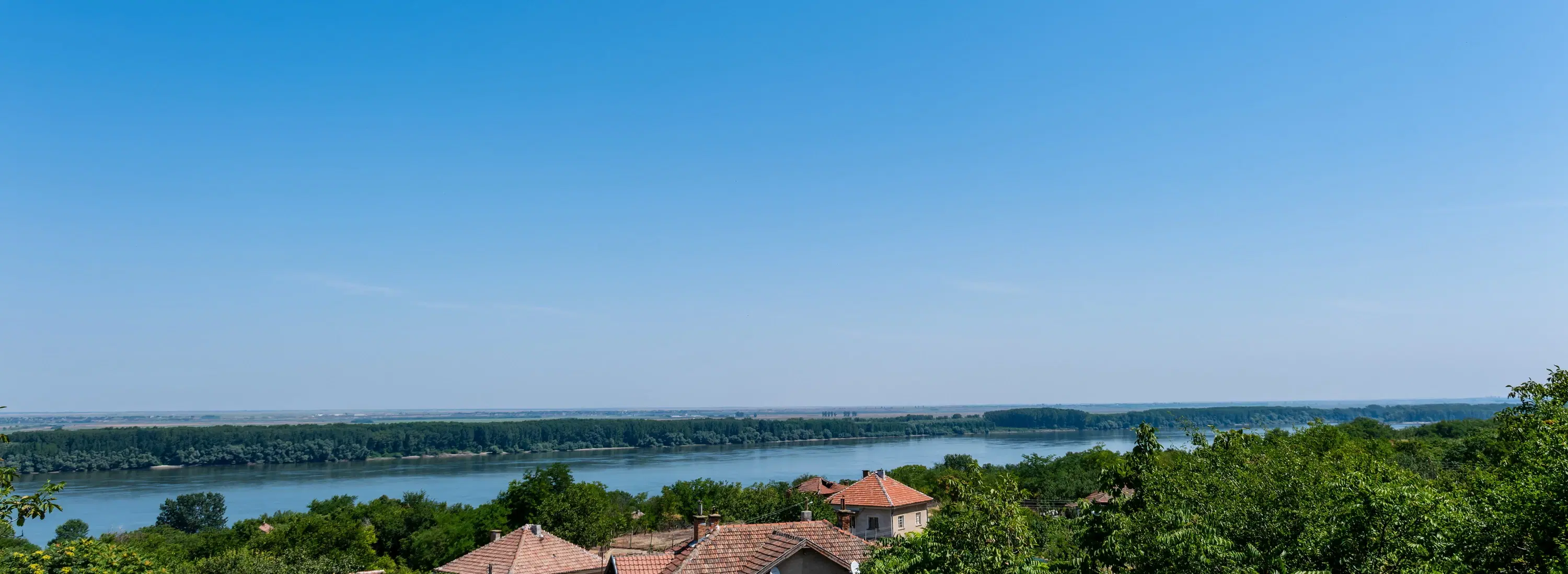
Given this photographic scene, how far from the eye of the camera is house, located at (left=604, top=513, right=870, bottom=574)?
20531 mm

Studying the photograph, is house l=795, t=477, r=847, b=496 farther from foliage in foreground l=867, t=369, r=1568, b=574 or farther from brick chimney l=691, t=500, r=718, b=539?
foliage in foreground l=867, t=369, r=1568, b=574

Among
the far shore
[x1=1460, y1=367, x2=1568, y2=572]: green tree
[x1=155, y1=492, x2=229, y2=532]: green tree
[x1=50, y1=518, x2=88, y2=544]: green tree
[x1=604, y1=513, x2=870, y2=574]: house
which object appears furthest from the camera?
the far shore

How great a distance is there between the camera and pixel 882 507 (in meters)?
38.5

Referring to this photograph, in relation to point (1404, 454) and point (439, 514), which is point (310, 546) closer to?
point (439, 514)

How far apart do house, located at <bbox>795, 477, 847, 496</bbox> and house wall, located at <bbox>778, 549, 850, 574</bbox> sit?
30.1 meters

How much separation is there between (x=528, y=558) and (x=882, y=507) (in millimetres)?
17367

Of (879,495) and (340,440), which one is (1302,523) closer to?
(879,495)

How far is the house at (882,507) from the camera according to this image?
3853 cm

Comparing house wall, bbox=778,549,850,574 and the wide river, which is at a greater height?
A: house wall, bbox=778,549,850,574

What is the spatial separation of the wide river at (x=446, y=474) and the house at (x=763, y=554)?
55.1 metres

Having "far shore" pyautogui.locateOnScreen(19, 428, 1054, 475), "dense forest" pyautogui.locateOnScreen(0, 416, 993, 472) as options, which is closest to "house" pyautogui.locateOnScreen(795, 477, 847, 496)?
"dense forest" pyautogui.locateOnScreen(0, 416, 993, 472)

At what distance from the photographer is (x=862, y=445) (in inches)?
6663

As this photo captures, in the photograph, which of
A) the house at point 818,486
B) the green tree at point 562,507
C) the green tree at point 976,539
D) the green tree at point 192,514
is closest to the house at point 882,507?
the house at point 818,486

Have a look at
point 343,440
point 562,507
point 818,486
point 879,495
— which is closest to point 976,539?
point 879,495
